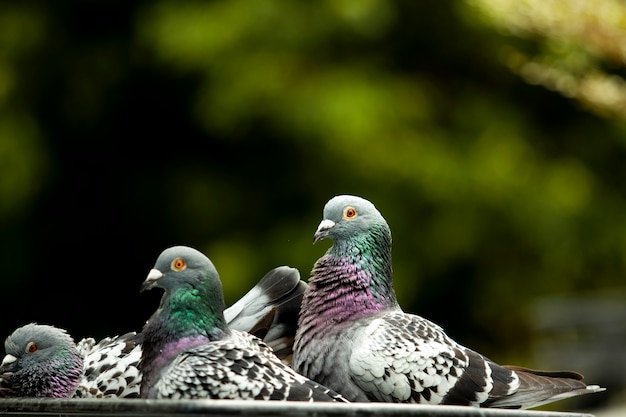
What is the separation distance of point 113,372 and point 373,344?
0.87 m

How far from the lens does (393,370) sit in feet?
10.8

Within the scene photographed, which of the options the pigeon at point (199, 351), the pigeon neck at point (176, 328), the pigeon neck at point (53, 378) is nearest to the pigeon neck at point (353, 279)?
the pigeon at point (199, 351)

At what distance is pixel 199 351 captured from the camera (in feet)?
9.25

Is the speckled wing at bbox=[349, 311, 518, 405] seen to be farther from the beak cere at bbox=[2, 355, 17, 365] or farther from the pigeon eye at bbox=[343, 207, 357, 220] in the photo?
the beak cere at bbox=[2, 355, 17, 365]

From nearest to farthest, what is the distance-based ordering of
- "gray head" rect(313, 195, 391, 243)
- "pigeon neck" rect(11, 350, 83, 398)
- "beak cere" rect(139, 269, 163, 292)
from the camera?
"beak cere" rect(139, 269, 163, 292) < "pigeon neck" rect(11, 350, 83, 398) < "gray head" rect(313, 195, 391, 243)

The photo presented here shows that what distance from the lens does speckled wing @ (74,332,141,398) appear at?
338 cm

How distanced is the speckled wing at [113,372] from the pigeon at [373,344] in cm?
53

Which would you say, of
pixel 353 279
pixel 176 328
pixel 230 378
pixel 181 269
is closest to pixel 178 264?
pixel 181 269

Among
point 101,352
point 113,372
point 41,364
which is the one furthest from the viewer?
point 101,352

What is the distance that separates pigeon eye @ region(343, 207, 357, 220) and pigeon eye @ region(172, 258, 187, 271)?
2.61 feet

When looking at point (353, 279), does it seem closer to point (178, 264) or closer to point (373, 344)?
point (373, 344)

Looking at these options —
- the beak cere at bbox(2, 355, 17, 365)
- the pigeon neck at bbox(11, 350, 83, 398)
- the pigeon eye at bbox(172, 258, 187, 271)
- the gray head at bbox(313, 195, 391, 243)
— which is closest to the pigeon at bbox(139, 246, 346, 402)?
the pigeon eye at bbox(172, 258, 187, 271)

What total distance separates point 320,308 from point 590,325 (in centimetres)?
788

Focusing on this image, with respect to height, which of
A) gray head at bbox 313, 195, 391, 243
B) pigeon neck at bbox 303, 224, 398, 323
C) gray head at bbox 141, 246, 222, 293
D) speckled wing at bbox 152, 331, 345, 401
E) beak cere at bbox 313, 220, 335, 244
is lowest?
speckled wing at bbox 152, 331, 345, 401
